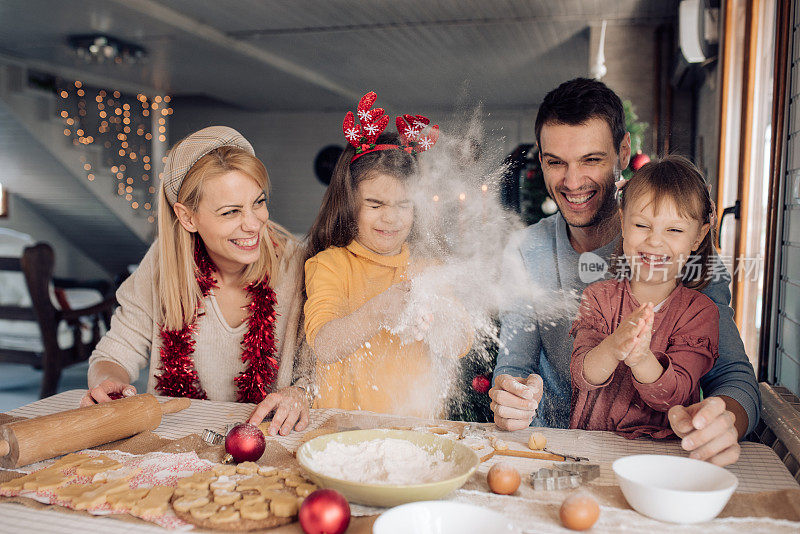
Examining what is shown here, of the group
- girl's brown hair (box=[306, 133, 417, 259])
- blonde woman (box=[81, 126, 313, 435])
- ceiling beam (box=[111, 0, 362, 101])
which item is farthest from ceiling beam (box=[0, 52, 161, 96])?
girl's brown hair (box=[306, 133, 417, 259])

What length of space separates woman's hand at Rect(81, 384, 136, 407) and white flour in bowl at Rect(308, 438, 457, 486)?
0.63 meters

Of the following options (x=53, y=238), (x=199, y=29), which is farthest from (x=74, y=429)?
(x=53, y=238)

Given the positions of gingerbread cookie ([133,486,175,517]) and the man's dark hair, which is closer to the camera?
gingerbread cookie ([133,486,175,517])

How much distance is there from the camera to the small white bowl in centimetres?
89

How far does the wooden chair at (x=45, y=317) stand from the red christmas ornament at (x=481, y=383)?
3440mm

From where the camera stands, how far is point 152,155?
729 centimetres

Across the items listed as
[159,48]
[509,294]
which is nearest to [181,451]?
[509,294]

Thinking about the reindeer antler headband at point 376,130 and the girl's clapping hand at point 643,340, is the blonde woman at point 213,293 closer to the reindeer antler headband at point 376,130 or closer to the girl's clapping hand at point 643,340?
the reindeer antler headband at point 376,130

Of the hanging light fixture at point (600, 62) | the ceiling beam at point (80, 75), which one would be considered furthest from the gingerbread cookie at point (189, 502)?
the ceiling beam at point (80, 75)

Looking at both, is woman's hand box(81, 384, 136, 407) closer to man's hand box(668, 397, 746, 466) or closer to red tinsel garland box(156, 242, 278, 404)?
red tinsel garland box(156, 242, 278, 404)

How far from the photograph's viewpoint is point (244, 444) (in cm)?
116

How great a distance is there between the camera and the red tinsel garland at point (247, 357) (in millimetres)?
1797

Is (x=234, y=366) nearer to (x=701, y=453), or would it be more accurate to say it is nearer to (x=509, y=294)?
(x=509, y=294)

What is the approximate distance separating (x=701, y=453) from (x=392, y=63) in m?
1.48
